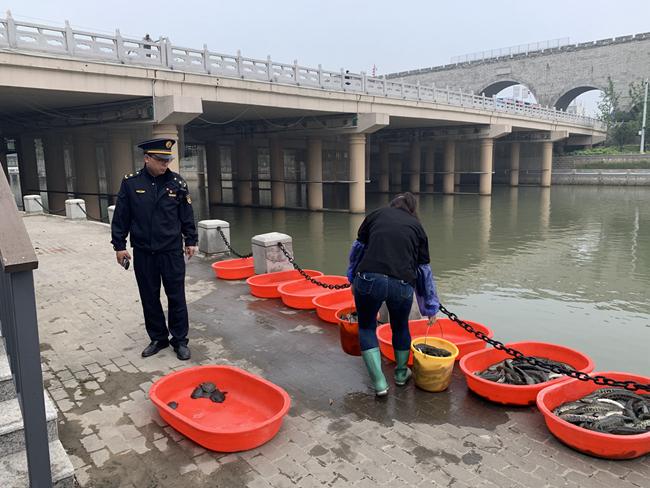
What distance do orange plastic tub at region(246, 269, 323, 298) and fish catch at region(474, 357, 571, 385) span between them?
3.66m

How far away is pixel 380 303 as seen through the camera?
14.4 ft

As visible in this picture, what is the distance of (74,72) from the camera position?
14914 mm

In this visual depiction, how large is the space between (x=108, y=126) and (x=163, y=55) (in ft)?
15.1

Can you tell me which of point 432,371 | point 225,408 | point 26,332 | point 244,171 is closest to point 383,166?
point 244,171

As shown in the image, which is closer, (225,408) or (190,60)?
(225,408)

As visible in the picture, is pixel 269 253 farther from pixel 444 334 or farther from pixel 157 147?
pixel 157 147

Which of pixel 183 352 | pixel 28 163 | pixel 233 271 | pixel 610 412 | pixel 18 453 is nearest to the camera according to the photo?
pixel 18 453

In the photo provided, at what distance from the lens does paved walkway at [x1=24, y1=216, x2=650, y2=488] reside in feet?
11.1

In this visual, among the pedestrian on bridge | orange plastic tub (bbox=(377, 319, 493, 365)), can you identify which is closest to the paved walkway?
orange plastic tub (bbox=(377, 319, 493, 365))

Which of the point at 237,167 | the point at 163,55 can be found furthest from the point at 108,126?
the point at 237,167

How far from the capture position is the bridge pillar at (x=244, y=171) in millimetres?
30406

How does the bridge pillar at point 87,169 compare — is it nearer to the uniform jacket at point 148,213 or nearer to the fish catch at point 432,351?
the uniform jacket at point 148,213

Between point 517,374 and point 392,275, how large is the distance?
1510 millimetres

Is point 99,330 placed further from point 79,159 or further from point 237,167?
point 237,167
